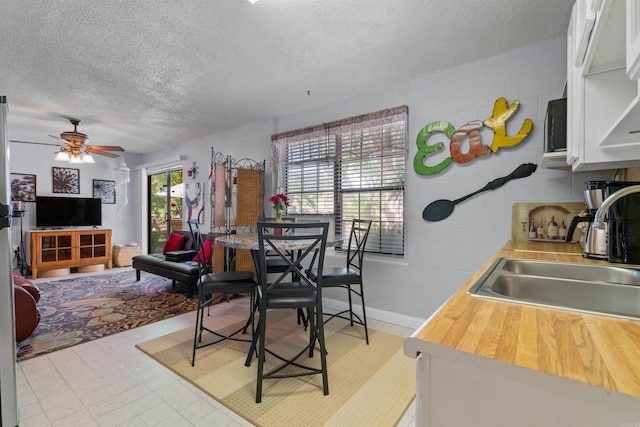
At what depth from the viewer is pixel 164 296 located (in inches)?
157

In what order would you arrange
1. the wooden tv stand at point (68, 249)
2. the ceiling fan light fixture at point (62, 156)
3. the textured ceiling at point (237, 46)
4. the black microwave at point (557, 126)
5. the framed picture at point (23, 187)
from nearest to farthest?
the black microwave at point (557, 126) < the textured ceiling at point (237, 46) < the ceiling fan light fixture at point (62, 156) < the wooden tv stand at point (68, 249) < the framed picture at point (23, 187)

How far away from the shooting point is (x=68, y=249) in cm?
534

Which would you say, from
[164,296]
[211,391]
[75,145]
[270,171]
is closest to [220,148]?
[270,171]

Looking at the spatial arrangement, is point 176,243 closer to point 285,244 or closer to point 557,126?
point 285,244

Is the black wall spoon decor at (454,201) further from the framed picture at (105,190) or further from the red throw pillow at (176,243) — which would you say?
the framed picture at (105,190)

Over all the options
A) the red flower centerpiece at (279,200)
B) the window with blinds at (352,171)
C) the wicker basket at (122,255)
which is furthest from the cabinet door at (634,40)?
the wicker basket at (122,255)

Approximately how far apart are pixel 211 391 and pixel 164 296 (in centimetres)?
253

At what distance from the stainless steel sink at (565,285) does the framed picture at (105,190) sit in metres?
7.23

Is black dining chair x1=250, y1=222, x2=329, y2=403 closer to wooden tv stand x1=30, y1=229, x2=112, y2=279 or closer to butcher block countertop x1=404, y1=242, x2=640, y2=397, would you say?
butcher block countertop x1=404, y1=242, x2=640, y2=397

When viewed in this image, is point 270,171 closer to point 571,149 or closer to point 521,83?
point 521,83

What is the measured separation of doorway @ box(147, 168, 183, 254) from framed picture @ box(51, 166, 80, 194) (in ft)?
4.14

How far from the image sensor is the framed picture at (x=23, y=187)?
201 inches

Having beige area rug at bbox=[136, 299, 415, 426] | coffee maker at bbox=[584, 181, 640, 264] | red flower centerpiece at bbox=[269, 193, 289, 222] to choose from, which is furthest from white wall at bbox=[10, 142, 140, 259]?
coffee maker at bbox=[584, 181, 640, 264]

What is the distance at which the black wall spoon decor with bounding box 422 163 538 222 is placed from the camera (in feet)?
7.70
